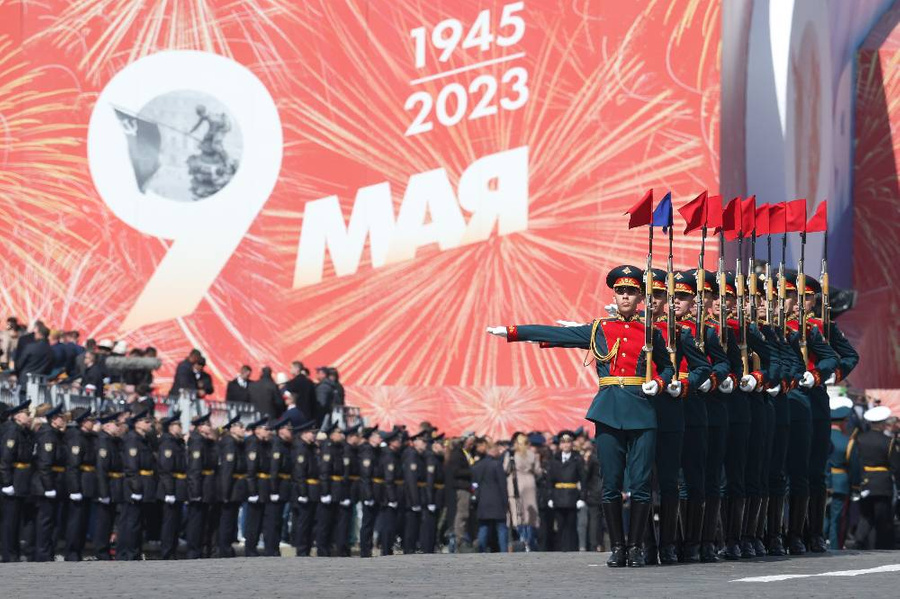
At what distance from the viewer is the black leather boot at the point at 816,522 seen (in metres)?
15.3

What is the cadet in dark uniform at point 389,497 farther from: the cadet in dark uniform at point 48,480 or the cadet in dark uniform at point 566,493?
the cadet in dark uniform at point 48,480

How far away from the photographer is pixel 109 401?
23953mm

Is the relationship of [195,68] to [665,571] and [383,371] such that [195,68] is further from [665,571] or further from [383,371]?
[665,571]

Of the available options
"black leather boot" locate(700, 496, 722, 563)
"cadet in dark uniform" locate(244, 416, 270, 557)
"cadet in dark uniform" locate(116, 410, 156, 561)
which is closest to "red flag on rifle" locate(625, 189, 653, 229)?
"black leather boot" locate(700, 496, 722, 563)

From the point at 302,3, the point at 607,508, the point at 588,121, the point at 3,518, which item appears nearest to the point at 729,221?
the point at 607,508

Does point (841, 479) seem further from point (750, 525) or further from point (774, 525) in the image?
point (750, 525)

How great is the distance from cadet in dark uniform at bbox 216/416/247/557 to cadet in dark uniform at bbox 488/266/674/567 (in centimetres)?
932

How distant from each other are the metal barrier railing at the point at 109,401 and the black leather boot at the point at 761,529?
28.6ft

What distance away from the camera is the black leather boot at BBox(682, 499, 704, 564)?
13.6 meters

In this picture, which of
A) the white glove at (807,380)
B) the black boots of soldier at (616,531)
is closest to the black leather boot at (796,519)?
the white glove at (807,380)

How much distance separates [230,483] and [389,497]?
282 centimetres

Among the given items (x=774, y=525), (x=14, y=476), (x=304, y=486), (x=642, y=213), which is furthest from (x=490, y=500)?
(x=642, y=213)

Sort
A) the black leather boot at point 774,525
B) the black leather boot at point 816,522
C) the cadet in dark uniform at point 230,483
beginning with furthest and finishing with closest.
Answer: the cadet in dark uniform at point 230,483, the black leather boot at point 816,522, the black leather boot at point 774,525

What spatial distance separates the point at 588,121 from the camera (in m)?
36.2
